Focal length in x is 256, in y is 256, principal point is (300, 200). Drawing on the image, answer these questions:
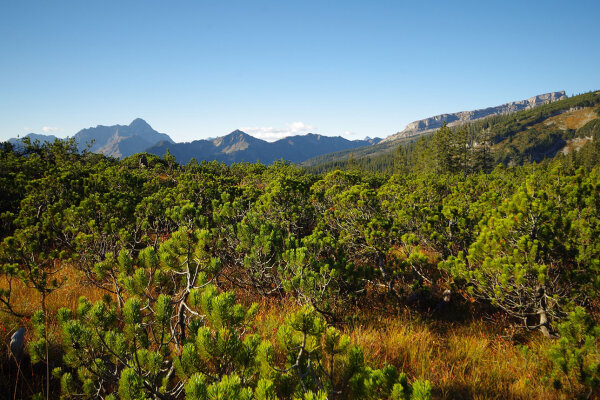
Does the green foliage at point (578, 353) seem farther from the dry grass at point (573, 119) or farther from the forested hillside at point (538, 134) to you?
the dry grass at point (573, 119)

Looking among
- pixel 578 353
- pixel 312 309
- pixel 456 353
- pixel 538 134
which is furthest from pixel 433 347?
pixel 538 134

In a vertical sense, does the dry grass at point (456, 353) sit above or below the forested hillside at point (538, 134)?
below

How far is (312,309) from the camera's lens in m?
2.19

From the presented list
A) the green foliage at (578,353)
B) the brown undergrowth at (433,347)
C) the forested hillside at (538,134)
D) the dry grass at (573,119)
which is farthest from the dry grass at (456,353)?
the dry grass at (573,119)

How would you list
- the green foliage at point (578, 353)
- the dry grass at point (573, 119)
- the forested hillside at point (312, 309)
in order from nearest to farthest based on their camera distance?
the forested hillside at point (312, 309) → the green foliage at point (578, 353) → the dry grass at point (573, 119)

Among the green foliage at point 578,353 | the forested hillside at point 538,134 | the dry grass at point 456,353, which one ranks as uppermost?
the forested hillside at point 538,134

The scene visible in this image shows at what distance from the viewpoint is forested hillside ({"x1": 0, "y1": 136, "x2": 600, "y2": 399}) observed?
2.26 m

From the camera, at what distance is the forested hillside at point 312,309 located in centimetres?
226

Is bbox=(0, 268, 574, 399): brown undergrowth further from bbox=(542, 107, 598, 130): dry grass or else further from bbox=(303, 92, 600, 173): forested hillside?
bbox=(542, 107, 598, 130): dry grass

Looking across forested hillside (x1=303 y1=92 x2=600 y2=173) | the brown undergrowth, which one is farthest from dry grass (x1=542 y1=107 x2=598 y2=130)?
the brown undergrowth

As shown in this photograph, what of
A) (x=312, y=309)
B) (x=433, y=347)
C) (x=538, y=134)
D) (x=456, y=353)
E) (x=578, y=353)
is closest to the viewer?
(x=312, y=309)

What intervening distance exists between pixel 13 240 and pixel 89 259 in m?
1.46

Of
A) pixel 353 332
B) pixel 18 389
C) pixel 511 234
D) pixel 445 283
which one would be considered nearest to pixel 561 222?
pixel 511 234

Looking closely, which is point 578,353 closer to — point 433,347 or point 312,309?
point 433,347
